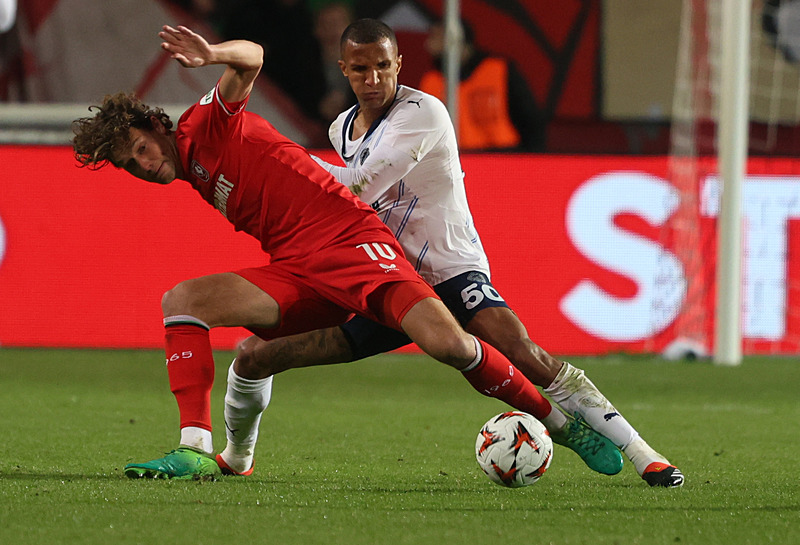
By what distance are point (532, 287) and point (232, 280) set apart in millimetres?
6318

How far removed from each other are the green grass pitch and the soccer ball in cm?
6

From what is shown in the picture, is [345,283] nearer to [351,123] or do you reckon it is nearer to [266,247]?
[266,247]

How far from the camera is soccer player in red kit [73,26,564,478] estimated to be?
421 centimetres

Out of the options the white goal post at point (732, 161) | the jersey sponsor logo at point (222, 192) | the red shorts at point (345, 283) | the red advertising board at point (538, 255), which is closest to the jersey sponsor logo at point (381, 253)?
the red shorts at point (345, 283)

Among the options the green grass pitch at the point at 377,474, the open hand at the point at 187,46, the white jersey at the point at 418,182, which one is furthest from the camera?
the white jersey at the point at 418,182

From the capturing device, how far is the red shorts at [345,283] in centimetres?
425

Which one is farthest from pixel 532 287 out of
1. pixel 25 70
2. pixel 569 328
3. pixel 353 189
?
pixel 25 70

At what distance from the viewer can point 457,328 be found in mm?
4180

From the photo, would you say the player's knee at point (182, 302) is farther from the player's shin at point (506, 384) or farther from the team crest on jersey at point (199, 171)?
the player's shin at point (506, 384)

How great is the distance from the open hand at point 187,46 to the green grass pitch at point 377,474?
1.39 meters

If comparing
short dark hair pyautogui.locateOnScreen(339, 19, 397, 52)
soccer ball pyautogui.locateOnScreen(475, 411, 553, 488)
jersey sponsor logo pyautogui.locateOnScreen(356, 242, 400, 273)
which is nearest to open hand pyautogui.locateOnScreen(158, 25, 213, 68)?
short dark hair pyautogui.locateOnScreen(339, 19, 397, 52)

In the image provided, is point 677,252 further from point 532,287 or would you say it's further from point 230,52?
point 230,52

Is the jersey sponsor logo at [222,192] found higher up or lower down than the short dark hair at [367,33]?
lower down

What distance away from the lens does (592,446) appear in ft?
14.5
